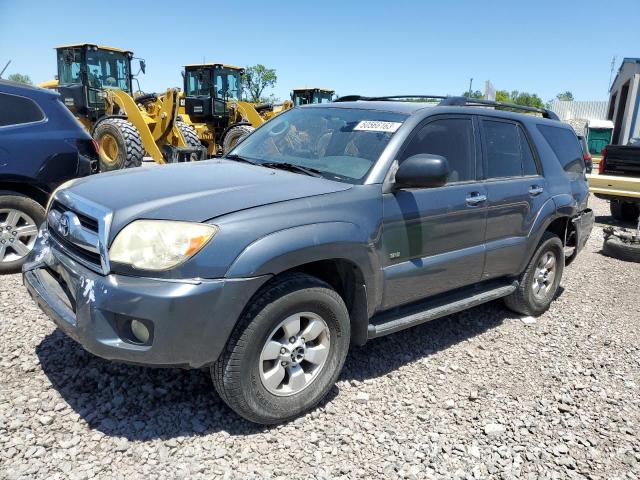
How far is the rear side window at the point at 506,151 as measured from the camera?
406 cm

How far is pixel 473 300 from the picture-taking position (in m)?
3.95

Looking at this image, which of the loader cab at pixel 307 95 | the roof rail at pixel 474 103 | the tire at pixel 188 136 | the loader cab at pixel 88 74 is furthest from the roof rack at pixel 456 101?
the loader cab at pixel 307 95

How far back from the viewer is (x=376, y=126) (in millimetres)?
3525

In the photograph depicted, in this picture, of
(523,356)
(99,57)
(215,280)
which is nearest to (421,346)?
(523,356)

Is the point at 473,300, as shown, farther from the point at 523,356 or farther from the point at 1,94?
the point at 1,94

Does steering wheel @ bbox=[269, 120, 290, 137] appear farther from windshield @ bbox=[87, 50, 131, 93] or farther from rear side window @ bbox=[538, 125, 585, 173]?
windshield @ bbox=[87, 50, 131, 93]

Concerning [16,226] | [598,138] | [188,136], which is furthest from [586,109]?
[16,226]

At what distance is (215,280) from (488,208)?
7.65 feet

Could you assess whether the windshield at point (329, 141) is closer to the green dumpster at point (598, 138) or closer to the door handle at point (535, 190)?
the door handle at point (535, 190)

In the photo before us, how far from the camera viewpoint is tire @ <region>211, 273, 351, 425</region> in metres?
2.60

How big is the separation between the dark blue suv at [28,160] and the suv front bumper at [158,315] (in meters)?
2.82

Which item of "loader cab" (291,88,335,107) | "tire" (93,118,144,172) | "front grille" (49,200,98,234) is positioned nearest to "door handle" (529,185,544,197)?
"front grille" (49,200,98,234)

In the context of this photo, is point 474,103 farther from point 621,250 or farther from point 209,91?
point 209,91

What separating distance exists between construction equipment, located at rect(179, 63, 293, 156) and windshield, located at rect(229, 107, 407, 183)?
10.9m
